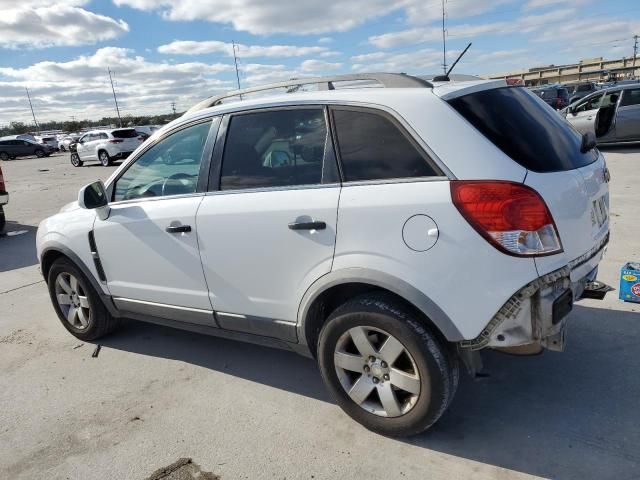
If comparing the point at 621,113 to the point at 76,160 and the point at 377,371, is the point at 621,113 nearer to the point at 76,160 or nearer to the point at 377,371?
the point at 377,371

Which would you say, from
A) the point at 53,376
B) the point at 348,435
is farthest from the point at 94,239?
the point at 348,435

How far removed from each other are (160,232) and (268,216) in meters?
0.93

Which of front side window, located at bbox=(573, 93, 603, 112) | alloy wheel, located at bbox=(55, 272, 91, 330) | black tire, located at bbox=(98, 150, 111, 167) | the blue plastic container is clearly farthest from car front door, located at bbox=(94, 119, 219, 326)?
black tire, located at bbox=(98, 150, 111, 167)

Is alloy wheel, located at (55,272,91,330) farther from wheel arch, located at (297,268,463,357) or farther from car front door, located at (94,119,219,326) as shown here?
wheel arch, located at (297,268,463,357)

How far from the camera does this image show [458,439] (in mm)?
2697

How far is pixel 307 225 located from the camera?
271 centimetres

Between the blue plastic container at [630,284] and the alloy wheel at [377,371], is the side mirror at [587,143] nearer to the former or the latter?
the blue plastic container at [630,284]

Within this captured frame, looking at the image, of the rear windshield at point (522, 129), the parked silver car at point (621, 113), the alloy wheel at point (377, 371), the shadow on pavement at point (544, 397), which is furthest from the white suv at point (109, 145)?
the rear windshield at point (522, 129)

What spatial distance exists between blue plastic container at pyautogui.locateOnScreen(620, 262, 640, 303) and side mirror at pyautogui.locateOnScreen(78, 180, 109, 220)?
4019 mm

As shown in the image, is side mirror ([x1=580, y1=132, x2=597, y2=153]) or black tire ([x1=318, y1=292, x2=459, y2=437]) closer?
black tire ([x1=318, y1=292, x2=459, y2=437])

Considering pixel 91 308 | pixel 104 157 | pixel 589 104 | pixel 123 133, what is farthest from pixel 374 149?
pixel 104 157

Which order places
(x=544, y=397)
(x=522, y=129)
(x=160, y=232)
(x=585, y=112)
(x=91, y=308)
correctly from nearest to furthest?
(x=522, y=129), (x=544, y=397), (x=160, y=232), (x=91, y=308), (x=585, y=112)

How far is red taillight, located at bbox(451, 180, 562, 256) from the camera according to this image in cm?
228

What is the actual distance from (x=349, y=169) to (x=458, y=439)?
5.05 ft
